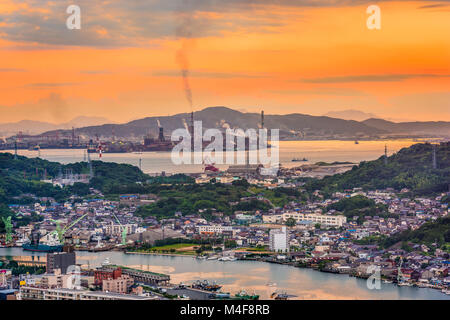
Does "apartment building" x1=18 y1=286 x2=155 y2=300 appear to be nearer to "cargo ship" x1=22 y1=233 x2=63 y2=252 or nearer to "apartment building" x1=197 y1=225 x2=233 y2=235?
"cargo ship" x1=22 y1=233 x2=63 y2=252

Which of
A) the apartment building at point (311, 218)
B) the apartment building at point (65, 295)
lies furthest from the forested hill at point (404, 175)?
the apartment building at point (65, 295)

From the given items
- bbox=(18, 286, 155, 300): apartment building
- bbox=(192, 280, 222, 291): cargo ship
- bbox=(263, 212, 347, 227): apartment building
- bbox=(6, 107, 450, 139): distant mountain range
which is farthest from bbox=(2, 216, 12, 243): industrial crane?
bbox=(6, 107, 450, 139): distant mountain range

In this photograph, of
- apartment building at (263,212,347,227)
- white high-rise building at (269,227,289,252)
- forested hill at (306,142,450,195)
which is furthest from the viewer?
forested hill at (306,142,450,195)

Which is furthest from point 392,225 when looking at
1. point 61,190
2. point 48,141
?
point 48,141

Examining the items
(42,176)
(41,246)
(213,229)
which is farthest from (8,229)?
(42,176)

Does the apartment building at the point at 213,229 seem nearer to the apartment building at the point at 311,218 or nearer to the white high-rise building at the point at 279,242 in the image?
the apartment building at the point at 311,218
